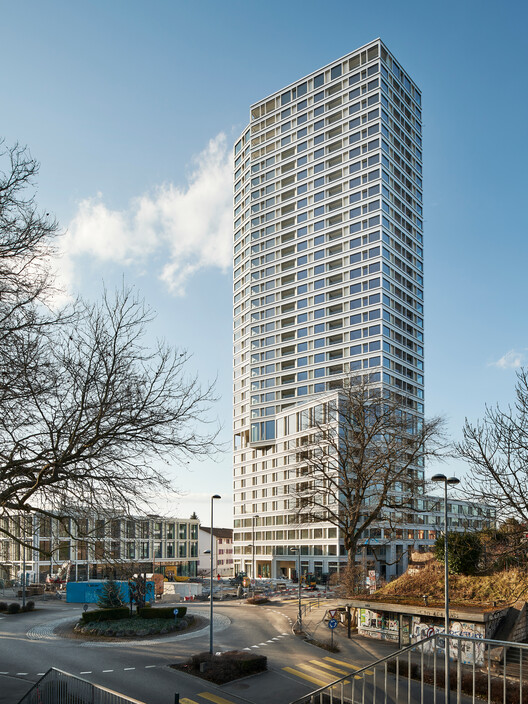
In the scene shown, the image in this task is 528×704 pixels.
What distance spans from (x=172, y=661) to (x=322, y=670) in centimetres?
668

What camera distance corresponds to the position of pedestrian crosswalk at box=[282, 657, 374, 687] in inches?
906

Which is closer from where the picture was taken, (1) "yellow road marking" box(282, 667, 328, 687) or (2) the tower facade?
(1) "yellow road marking" box(282, 667, 328, 687)

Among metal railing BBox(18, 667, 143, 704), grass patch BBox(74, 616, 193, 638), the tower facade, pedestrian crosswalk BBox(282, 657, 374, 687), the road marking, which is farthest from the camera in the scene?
the tower facade

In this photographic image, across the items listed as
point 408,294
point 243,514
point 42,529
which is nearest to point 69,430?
point 42,529

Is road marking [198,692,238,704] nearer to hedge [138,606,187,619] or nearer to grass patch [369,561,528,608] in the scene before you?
grass patch [369,561,528,608]

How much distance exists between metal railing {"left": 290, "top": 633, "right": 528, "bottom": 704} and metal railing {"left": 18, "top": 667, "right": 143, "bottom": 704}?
449 cm

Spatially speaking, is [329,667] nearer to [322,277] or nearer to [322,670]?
[322,670]

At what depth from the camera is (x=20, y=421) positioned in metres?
13.8

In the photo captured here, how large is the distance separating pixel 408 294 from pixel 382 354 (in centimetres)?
1294

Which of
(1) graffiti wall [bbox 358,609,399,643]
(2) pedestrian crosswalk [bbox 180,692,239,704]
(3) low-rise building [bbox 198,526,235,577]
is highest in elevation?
(2) pedestrian crosswalk [bbox 180,692,239,704]

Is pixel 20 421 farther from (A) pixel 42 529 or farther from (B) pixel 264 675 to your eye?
(B) pixel 264 675

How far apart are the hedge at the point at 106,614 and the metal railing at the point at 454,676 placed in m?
19.5

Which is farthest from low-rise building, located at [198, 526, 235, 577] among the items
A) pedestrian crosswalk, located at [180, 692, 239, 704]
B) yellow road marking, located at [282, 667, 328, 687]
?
pedestrian crosswalk, located at [180, 692, 239, 704]

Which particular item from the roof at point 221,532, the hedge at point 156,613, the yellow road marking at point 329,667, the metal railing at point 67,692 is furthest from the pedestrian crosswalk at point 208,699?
the roof at point 221,532
